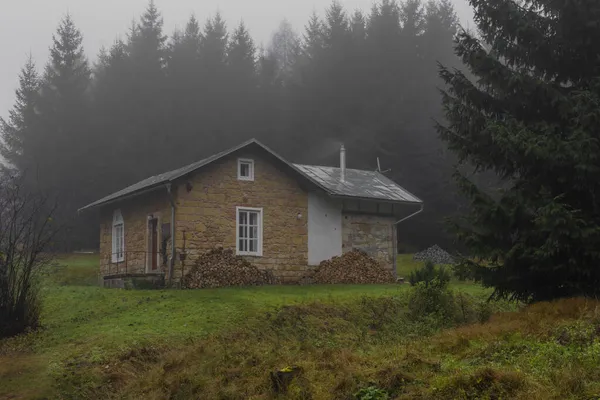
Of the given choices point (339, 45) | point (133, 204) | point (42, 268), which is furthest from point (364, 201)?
point (339, 45)

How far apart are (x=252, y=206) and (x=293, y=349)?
12079mm

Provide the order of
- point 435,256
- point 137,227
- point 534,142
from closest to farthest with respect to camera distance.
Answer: point 534,142 < point 137,227 < point 435,256

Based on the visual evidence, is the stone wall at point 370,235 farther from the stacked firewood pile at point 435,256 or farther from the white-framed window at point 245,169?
the stacked firewood pile at point 435,256

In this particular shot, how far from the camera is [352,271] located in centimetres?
2591

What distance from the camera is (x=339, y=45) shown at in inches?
1973

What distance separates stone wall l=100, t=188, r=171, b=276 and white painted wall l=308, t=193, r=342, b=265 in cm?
518

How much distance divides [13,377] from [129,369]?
6.71 ft

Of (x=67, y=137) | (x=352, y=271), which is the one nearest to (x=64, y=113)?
(x=67, y=137)

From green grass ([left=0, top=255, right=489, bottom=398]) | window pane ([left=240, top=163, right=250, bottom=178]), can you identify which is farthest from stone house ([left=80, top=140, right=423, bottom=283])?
green grass ([left=0, top=255, right=489, bottom=398])

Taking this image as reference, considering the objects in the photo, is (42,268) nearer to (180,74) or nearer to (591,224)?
(591,224)

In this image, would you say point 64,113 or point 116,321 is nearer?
point 116,321

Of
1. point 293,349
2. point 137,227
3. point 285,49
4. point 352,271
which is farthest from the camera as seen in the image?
point 285,49

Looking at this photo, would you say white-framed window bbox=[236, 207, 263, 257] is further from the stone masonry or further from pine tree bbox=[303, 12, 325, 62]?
pine tree bbox=[303, 12, 325, 62]

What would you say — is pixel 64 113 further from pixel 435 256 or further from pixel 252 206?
pixel 252 206
